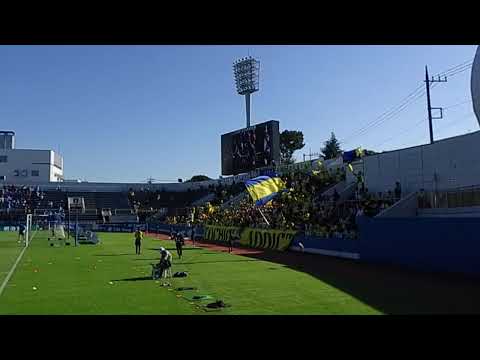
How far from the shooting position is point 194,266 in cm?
2359

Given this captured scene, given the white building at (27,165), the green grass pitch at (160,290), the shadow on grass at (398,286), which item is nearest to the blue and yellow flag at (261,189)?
the green grass pitch at (160,290)

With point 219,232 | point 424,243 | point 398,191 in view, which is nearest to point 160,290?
point 424,243

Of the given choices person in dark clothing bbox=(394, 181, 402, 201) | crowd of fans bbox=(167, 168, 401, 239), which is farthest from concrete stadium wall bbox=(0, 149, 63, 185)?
person in dark clothing bbox=(394, 181, 402, 201)

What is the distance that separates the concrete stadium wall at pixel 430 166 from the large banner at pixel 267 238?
6811 mm

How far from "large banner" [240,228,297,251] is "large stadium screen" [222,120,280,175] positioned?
9.99m

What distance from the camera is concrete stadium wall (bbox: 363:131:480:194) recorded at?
84.1 feet

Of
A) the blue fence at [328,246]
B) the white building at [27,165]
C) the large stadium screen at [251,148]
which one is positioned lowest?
the blue fence at [328,246]

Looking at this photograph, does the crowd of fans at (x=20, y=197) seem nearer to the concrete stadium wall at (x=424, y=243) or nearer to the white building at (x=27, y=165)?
the white building at (x=27, y=165)

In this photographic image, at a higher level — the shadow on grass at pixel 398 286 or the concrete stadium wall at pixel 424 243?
the concrete stadium wall at pixel 424 243

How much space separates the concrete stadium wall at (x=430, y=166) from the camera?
25.6 m

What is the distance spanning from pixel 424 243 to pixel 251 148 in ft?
96.5

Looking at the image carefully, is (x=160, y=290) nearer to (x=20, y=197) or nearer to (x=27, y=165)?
(x=20, y=197)
